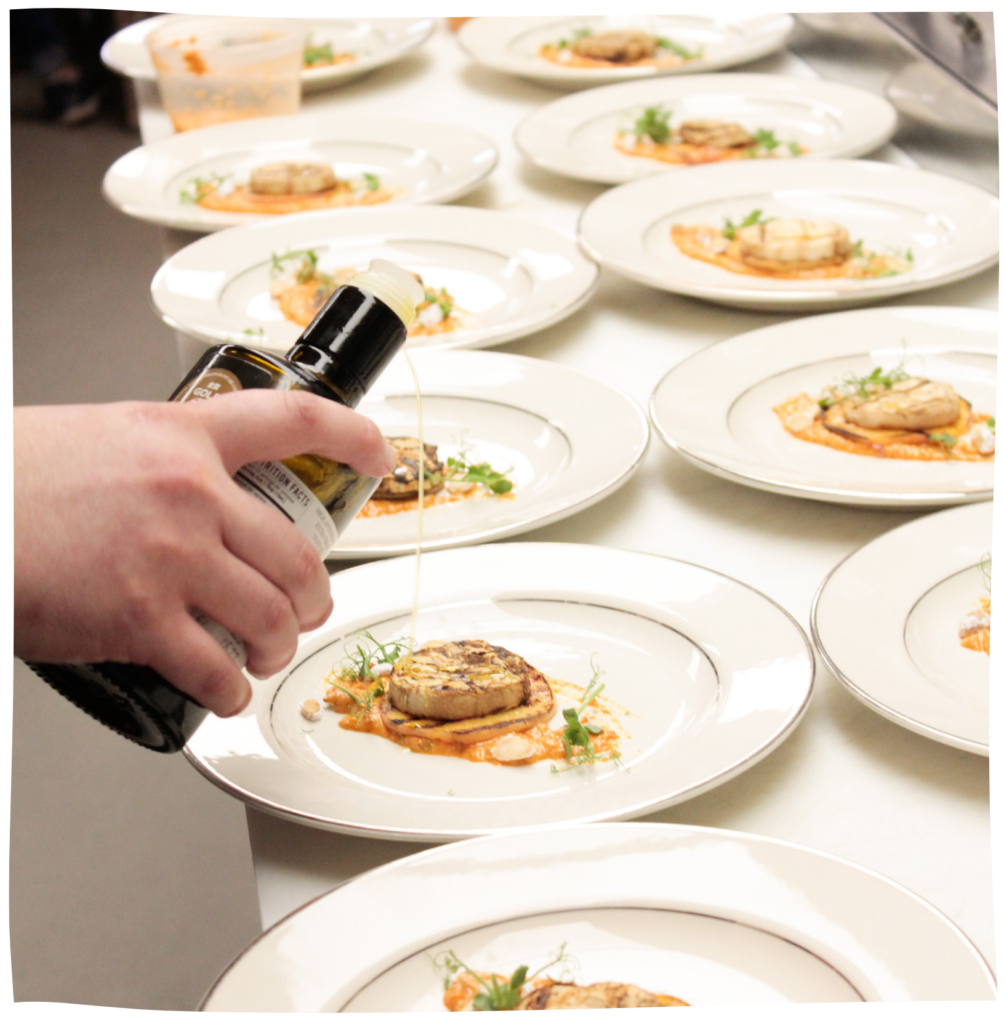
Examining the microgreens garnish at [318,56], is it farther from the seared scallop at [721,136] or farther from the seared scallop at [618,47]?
the seared scallop at [721,136]

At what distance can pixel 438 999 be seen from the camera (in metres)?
0.83

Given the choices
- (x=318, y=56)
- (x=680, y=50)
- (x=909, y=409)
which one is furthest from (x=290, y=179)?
(x=909, y=409)

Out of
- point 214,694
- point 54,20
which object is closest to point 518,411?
point 214,694

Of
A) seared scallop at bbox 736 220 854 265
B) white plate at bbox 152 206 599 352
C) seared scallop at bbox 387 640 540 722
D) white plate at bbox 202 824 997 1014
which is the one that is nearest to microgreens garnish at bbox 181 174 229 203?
white plate at bbox 152 206 599 352

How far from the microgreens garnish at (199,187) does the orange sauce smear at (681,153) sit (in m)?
0.82

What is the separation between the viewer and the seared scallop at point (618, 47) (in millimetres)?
2996

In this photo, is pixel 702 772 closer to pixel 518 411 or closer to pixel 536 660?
pixel 536 660

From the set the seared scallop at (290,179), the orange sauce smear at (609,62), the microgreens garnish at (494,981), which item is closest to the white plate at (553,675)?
the microgreens garnish at (494,981)

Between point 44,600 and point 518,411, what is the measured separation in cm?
97

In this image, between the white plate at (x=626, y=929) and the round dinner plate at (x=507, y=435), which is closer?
the white plate at (x=626, y=929)

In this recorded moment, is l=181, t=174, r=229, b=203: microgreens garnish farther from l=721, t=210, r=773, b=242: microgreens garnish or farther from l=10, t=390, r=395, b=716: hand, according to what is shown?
l=10, t=390, r=395, b=716: hand

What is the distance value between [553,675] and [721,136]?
1.62 m

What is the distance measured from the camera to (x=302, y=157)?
2719 millimetres

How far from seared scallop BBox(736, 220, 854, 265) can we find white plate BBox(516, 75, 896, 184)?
38 centimetres
